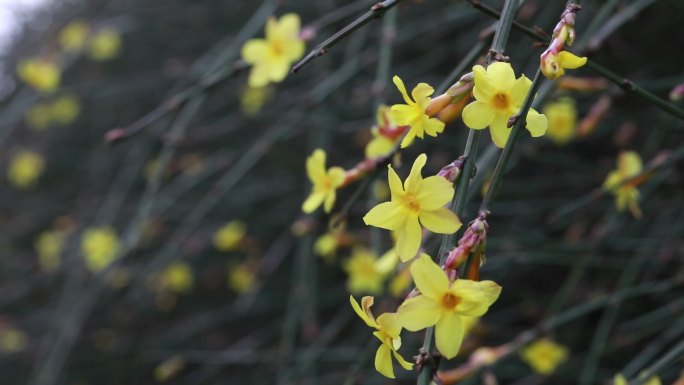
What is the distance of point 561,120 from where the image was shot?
5.87ft

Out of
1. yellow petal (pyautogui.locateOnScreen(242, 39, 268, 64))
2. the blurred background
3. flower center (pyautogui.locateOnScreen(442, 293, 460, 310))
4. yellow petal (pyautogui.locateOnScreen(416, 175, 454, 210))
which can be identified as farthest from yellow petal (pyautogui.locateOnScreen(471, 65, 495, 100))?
yellow petal (pyautogui.locateOnScreen(242, 39, 268, 64))

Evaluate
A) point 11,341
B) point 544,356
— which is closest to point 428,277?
point 544,356

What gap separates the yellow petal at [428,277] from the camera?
0.71 metres

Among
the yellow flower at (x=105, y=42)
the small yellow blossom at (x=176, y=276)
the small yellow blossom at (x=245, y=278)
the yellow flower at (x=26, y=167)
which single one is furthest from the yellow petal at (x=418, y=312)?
the yellow flower at (x=26, y=167)

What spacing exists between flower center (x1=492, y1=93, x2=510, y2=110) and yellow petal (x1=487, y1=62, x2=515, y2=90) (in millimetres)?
13

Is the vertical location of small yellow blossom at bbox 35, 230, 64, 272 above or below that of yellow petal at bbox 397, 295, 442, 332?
above

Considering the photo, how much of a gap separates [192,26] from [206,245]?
3.84 ft

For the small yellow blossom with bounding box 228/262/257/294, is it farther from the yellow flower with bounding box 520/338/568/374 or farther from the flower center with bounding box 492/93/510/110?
the flower center with bounding box 492/93/510/110

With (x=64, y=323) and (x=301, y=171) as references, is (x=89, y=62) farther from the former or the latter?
(x=64, y=323)

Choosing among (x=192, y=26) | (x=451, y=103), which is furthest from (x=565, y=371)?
(x=192, y=26)

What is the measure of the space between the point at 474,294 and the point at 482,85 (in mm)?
223

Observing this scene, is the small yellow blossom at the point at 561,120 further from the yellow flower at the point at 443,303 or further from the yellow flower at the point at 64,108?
the yellow flower at the point at 64,108

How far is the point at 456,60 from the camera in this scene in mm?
2697

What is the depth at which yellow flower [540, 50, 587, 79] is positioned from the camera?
759 mm
